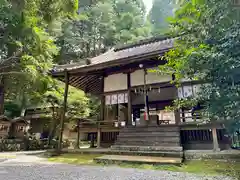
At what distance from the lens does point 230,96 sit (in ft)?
7.31

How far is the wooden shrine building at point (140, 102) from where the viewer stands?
6.16 metres

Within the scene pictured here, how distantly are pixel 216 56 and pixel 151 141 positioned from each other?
4701mm

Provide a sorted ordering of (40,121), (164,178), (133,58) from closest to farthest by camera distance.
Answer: (164,178)
(133,58)
(40,121)

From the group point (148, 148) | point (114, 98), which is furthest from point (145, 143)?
point (114, 98)

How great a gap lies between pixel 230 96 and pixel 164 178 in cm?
217

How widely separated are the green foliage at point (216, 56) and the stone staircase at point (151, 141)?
132 inches

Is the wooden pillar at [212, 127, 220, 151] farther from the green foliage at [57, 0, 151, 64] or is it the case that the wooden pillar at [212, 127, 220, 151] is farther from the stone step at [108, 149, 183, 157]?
the green foliage at [57, 0, 151, 64]

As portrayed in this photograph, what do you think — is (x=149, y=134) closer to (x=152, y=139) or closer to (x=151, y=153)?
(x=152, y=139)

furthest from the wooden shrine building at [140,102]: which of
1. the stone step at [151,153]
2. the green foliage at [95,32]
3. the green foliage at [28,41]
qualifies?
the green foliage at [95,32]

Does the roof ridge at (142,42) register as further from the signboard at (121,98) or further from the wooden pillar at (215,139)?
the wooden pillar at (215,139)

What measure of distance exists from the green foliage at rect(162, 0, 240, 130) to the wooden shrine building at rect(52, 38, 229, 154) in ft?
8.21

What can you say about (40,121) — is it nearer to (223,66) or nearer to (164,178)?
(164,178)

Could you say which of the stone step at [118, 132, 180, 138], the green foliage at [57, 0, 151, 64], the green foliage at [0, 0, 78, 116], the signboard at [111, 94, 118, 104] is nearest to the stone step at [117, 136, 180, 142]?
the stone step at [118, 132, 180, 138]

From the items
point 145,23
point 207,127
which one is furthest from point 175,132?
point 145,23
